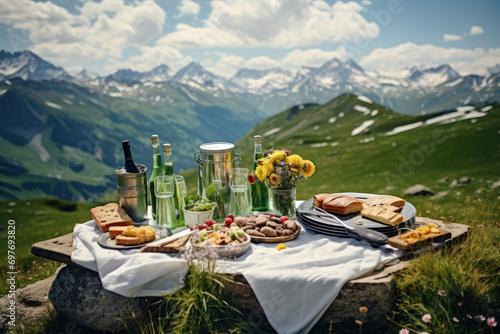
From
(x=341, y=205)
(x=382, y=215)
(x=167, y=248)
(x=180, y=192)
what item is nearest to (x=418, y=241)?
(x=382, y=215)

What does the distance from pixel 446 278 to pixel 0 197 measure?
17118 cm

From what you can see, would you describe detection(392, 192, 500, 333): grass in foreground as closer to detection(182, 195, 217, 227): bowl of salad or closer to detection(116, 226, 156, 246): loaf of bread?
detection(182, 195, 217, 227): bowl of salad

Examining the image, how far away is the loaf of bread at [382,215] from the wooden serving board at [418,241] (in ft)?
0.66

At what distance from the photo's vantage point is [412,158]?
4656 centimetres

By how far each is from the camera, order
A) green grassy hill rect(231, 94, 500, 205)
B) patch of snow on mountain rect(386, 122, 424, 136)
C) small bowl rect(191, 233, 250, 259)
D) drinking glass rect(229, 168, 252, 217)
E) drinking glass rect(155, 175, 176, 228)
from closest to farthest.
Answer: small bowl rect(191, 233, 250, 259), drinking glass rect(155, 175, 176, 228), drinking glass rect(229, 168, 252, 217), green grassy hill rect(231, 94, 500, 205), patch of snow on mountain rect(386, 122, 424, 136)

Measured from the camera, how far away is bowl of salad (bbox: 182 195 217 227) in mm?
4711

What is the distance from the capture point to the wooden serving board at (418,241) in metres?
4.14

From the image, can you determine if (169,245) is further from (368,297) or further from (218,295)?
(368,297)

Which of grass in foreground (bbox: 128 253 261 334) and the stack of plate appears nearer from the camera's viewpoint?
grass in foreground (bbox: 128 253 261 334)

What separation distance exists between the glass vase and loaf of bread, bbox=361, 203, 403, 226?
947mm

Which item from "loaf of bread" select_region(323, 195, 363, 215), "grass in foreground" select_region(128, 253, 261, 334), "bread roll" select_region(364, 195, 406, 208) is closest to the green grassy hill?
"bread roll" select_region(364, 195, 406, 208)

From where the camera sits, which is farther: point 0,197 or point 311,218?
point 0,197

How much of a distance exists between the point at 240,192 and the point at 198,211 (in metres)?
0.62

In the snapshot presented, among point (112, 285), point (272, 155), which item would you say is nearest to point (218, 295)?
point (112, 285)
